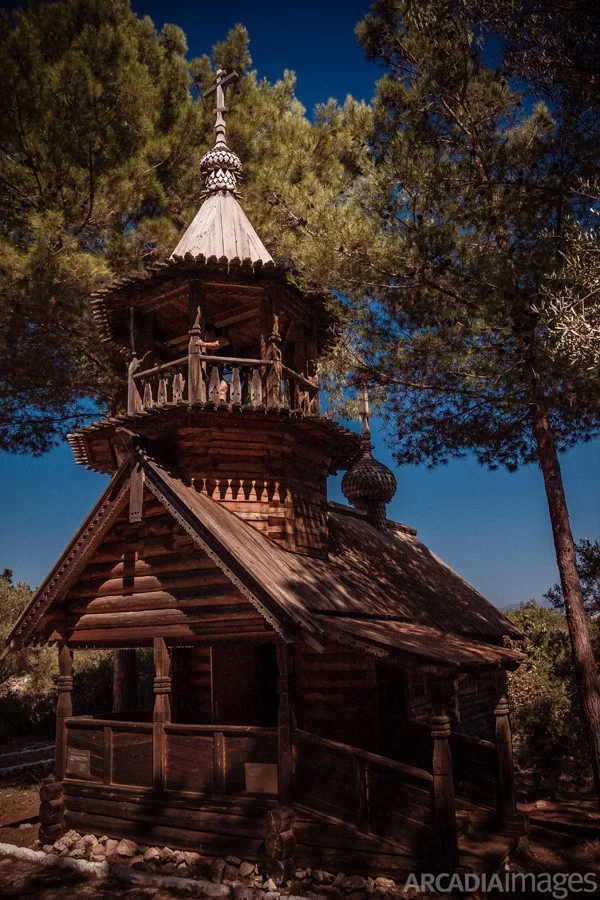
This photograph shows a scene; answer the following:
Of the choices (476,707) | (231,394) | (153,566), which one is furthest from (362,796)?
(476,707)

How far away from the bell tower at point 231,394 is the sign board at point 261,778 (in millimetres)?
3799

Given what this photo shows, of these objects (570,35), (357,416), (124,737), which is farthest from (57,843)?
(570,35)

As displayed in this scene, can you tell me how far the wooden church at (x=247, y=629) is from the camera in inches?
336

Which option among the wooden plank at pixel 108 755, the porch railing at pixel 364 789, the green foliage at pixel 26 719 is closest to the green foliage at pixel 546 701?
the porch railing at pixel 364 789

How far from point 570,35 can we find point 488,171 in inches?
81.2

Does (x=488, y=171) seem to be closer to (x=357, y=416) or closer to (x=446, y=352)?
(x=446, y=352)

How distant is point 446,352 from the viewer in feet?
35.8

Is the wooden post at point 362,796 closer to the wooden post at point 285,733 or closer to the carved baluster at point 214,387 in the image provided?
the wooden post at point 285,733

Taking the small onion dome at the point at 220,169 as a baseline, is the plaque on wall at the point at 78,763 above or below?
below

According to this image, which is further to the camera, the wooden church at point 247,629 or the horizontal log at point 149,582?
the horizontal log at point 149,582

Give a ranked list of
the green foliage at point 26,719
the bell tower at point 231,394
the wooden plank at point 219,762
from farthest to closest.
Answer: the green foliage at point 26,719
the bell tower at point 231,394
the wooden plank at point 219,762

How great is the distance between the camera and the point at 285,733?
8.91 m

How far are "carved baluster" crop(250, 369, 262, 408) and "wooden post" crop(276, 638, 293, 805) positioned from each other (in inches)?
177

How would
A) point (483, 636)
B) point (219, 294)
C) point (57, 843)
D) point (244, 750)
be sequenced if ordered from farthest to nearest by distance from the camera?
→ point (483, 636) → point (219, 294) → point (57, 843) → point (244, 750)
